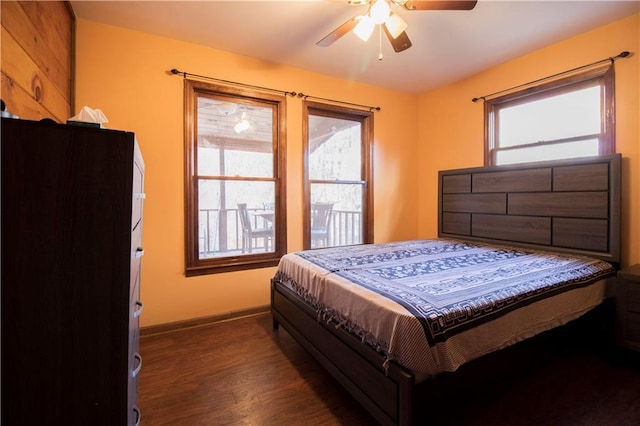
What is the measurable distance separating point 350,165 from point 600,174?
2.44 meters

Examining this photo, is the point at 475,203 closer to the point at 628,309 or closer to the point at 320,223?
the point at 628,309

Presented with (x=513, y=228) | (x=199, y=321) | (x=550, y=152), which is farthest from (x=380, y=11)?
(x=199, y=321)

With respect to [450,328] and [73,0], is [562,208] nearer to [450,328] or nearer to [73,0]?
[450,328]

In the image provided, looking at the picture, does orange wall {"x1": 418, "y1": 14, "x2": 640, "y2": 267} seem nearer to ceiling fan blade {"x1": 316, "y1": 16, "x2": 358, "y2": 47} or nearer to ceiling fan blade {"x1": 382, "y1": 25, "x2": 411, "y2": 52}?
ceiling fan blade {"x1": 382, "y1": 25, "x2": 411, "y2": 52}

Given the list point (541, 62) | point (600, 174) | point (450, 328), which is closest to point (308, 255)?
point (450, 328)

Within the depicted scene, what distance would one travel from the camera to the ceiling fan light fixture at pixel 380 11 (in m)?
1.84

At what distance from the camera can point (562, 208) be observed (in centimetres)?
270

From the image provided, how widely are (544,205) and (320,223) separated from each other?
A: 2.34 meters

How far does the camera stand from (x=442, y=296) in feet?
5.04

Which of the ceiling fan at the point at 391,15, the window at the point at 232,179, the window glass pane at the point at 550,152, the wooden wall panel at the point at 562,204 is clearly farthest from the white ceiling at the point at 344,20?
the wooden wall panel at the point at 562,204

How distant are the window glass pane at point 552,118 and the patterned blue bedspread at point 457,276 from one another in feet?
4.08

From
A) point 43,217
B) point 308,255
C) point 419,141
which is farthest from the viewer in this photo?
point 419,141

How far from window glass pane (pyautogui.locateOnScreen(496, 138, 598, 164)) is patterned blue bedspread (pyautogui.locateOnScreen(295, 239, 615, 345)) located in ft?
3.35

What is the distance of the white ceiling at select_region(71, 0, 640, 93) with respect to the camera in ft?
7.48
